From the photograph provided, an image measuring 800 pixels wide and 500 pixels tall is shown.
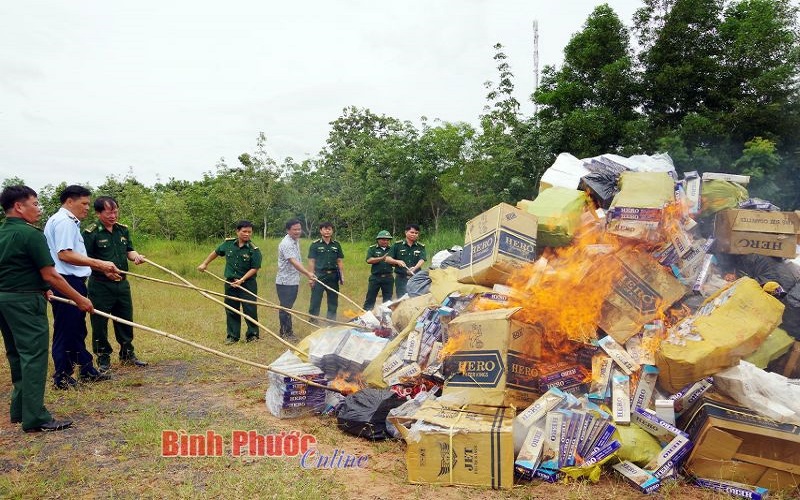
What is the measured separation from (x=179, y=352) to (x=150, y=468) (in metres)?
3.67

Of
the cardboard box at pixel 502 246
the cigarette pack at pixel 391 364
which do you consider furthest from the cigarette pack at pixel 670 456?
the cigarette pack at pixel 391 364

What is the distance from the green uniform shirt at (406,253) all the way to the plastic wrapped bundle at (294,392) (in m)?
3.86

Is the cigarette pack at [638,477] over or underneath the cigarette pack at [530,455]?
underneath

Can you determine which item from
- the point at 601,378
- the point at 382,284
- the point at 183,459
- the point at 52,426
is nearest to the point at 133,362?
the point at 52,426

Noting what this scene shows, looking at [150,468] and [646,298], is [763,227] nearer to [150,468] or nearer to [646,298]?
[646,298]

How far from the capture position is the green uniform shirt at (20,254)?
13.2 feet

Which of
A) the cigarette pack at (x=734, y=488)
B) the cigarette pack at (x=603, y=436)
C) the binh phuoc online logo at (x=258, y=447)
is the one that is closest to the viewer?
the cigarette pack at (x=734, y=488)

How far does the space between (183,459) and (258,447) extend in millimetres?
520

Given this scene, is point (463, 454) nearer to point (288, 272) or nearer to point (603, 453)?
point (603, 453)

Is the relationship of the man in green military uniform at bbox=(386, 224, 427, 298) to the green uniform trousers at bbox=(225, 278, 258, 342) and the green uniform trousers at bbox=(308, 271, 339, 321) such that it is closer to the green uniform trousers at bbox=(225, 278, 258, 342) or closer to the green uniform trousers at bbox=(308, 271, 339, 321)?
the green uniform trousers at bbox=(308, 271, 339, 321)

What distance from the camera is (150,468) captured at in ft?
11.7

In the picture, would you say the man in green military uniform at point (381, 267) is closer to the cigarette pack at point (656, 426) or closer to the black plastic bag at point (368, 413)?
the black plastic bag at point (368, 413)

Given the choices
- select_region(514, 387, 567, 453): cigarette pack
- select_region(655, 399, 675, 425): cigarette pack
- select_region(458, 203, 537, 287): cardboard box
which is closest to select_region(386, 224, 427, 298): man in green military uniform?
select_region(458, 203, 537, 287): cardboard box

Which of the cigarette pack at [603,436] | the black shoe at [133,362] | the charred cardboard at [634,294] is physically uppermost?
the charred cardboard at [634,294]
